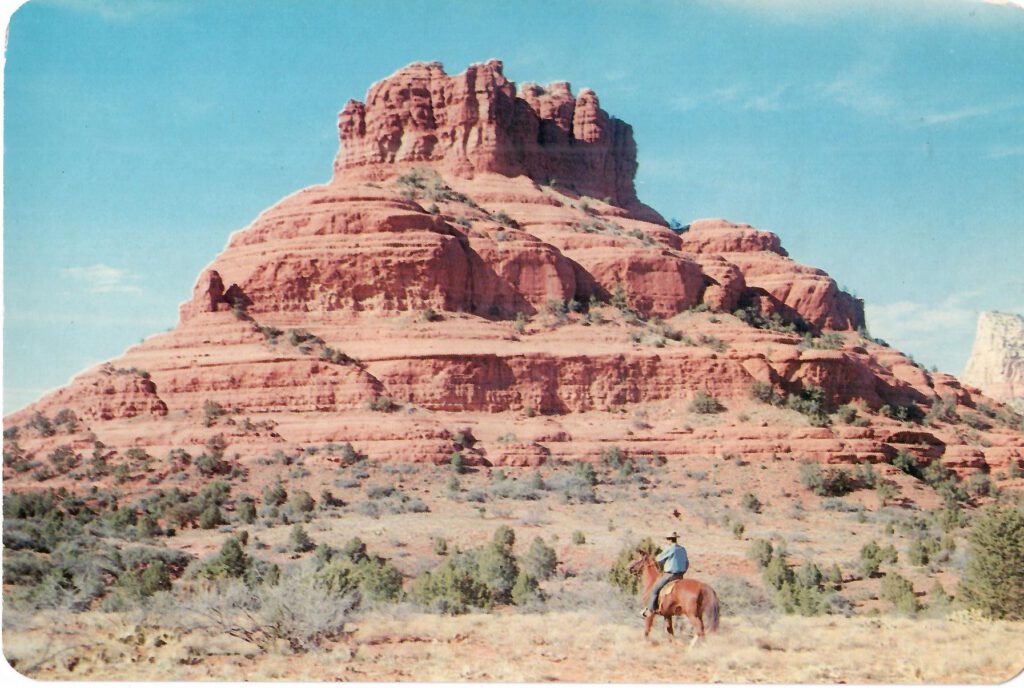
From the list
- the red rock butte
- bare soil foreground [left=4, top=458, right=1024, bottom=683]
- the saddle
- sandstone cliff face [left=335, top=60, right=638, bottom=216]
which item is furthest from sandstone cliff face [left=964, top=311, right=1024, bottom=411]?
the saddle

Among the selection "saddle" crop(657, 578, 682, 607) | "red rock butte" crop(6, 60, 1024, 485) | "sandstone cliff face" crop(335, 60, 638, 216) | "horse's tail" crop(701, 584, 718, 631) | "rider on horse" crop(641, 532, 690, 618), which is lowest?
"horse's tail" crop(701, 584, 718, 631)

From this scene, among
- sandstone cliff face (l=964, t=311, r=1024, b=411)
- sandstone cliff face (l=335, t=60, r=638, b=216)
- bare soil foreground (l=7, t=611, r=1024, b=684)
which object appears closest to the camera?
bare soil foreground (l=7, t=611, r=1024, b=684)

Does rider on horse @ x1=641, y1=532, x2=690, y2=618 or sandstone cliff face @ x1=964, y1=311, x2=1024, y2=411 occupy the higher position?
sandstone cliff face @ x1=964, y1=311, x2=1024, y2=411

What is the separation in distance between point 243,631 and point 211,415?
19534mm

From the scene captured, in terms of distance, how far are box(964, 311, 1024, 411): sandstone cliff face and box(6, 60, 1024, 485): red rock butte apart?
7.49 m

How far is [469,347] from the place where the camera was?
1535 inches

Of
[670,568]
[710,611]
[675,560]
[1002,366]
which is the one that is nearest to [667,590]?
[670,568]

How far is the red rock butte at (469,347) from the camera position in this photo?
36.2 meters

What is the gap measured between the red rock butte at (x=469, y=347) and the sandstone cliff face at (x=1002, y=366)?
7.49 metres

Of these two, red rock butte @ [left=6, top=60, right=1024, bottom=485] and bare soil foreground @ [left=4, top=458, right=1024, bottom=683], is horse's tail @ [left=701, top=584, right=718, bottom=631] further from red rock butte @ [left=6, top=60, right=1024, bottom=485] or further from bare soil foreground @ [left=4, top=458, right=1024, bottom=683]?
red rock butte @ [left=6, top=60, right=1024, bottom=485]

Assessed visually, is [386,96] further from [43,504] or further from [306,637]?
[306,637]

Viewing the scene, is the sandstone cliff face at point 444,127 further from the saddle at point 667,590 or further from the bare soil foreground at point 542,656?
the saddle at point 667,590

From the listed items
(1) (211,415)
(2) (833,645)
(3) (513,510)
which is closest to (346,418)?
(1) (211,415)

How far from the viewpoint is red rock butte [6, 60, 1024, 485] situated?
36.2m
